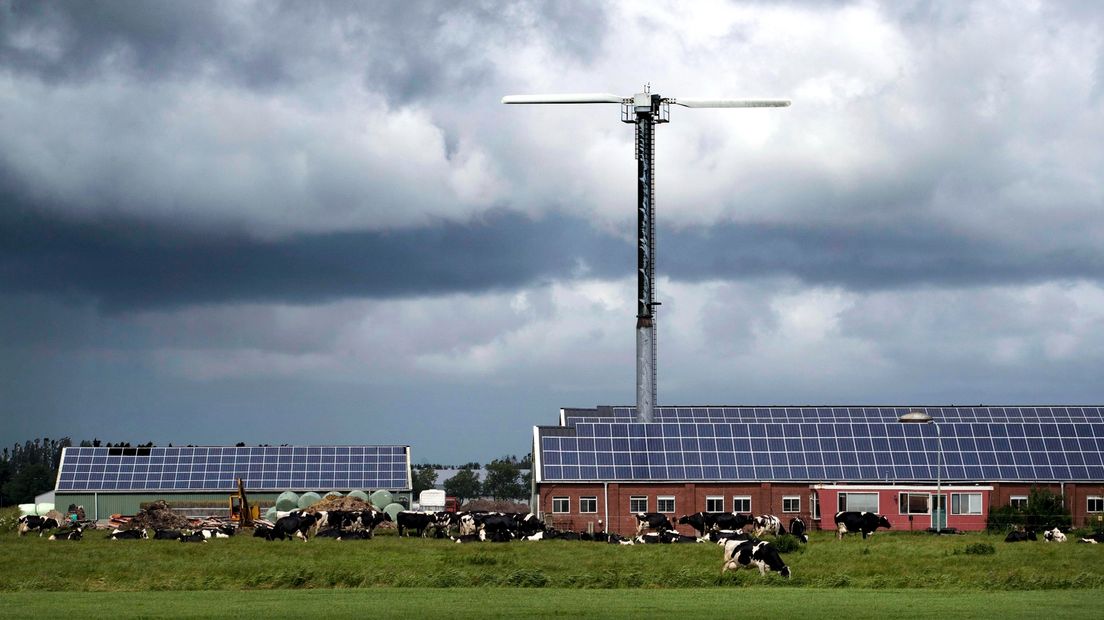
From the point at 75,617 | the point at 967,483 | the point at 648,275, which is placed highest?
the point at 648,275

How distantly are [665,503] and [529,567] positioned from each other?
33733mm

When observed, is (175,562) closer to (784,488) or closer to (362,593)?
(362,593)

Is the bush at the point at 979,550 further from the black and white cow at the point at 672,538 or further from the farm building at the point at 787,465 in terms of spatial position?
the farm building at the point at 787,465

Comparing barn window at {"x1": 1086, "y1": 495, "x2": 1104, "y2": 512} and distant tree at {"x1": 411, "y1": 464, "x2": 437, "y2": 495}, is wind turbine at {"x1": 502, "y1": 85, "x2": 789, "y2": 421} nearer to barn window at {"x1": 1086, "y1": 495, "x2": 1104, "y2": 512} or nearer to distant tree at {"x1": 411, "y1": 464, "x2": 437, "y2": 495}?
barn window at {"x1": 1086, "y1": 495, "x2": 1104, "y2": 512}

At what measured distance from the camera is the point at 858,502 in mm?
72125

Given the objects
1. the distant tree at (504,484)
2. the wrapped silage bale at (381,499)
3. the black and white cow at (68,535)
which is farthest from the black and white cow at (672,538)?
the distant tree at (504,484)

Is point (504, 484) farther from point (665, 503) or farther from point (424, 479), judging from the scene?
point (665, 503)

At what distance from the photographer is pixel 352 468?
316 feet

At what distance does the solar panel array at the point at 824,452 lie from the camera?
77188 mm

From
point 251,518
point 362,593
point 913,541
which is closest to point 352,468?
point 251,518

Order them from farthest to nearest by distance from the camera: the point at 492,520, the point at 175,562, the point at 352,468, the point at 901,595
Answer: the point at 352,468
the point at 492,520
the point at 175,562
the point at 901,595

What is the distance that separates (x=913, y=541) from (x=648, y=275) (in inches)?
1340

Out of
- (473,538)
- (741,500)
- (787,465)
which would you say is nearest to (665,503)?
(741,500)

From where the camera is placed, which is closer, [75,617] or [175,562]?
[75,617]
